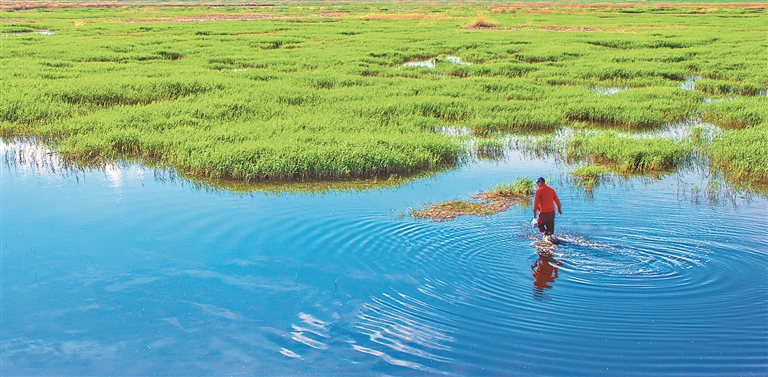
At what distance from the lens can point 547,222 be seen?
8.01m

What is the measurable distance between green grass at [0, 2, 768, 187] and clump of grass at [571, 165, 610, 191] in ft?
1.75

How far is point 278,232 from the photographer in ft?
28.0

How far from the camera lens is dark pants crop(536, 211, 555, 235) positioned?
314 inches

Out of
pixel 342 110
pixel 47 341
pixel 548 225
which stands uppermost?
pixel 342 110

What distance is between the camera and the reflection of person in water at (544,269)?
277 inches

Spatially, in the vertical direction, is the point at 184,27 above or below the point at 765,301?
above

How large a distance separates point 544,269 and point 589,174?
447 centimetres

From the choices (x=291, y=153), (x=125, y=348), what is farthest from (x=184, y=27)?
(x=125, y=348)

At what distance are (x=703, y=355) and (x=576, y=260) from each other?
2106 mm

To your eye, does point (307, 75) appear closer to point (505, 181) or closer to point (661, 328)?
point (505, 181)

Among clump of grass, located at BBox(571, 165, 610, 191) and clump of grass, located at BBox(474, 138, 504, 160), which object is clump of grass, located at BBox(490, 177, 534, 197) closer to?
→ clump of grass, located at BBox(571, 165, 610, 191)

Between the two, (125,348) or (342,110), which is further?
(342,110)

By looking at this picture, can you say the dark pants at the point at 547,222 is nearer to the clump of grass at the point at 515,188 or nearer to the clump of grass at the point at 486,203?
the clump of grass at the point at 486,203

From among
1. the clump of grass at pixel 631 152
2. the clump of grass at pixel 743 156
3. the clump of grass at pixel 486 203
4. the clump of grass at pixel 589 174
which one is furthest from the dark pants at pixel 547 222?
the clump of grass at pixel 743 156
